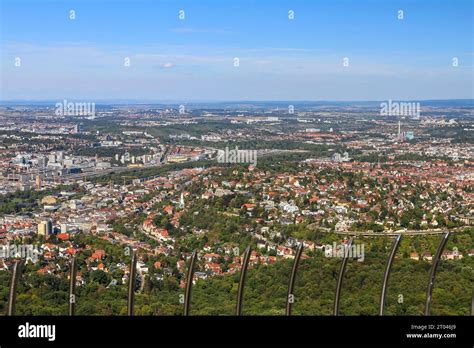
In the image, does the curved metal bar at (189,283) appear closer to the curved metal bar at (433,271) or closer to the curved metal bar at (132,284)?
the curved metal bar at (132,284)

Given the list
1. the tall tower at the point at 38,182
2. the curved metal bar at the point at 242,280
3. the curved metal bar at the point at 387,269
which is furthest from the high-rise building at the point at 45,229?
the curved metal bar at the point at 387,269

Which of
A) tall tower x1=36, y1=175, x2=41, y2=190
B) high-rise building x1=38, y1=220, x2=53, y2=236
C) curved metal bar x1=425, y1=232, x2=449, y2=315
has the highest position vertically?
curved metal bar x1=425, y1=232, x2=449, y2=315

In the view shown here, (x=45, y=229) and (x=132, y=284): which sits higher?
(x=132, y=284)

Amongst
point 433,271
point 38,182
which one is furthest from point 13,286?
point 38,182

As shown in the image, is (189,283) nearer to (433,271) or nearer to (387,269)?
(387,269)

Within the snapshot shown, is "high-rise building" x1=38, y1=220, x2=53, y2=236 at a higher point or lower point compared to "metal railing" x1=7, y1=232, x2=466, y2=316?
lower

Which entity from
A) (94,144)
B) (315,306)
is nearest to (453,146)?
(94,144)

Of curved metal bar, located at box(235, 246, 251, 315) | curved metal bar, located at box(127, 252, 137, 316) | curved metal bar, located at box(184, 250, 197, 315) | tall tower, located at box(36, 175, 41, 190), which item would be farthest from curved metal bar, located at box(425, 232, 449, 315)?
tall tower, located at box(36, 175, 41, 190)

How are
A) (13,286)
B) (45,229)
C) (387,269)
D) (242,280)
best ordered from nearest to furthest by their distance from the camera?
(13,286), (242,280), (387,269), (45,229)

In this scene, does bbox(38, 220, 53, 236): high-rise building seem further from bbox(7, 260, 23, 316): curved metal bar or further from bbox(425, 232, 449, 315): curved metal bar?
bbox(425, 232, 449, 315): curved metal bar
